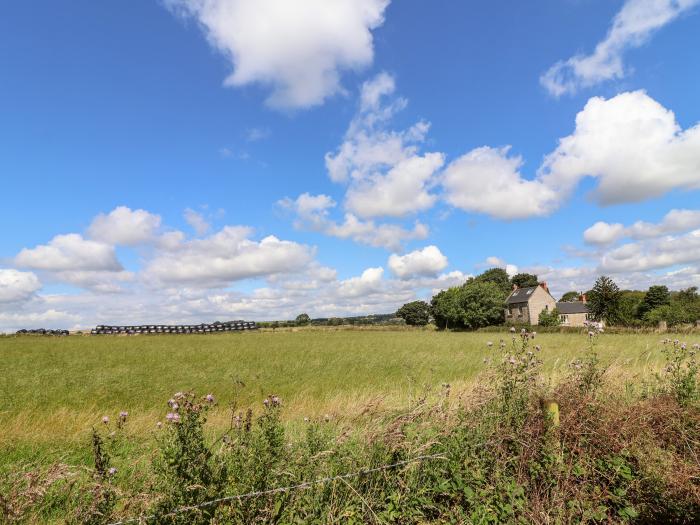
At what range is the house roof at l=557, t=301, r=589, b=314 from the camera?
9356 cm

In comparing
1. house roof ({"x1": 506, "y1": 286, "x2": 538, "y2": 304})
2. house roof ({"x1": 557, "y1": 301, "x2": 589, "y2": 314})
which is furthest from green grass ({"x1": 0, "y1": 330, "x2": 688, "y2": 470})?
house roof ({"x1": 557, "y1": 301, "x2": 589, "y2": 314})

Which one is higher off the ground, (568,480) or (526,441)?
(526,441)

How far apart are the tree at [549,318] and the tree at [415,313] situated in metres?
51.0

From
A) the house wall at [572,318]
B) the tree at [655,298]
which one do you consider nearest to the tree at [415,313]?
the house wall at [572,318]

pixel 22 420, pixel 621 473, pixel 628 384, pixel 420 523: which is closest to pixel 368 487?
pixel 420 523

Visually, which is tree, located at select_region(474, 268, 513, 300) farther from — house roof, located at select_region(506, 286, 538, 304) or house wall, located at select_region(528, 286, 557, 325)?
house wall, located at select_region(528, 286, 557, 325)

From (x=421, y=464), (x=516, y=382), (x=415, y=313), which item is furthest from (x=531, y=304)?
(x=421, y=464)

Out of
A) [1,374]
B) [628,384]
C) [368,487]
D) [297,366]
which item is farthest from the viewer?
[297,366]

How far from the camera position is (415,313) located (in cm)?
13875

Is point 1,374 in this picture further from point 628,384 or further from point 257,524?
point 628,384

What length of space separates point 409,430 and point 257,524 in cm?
214

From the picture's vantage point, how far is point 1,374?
21.9m

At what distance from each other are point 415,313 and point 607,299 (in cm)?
6841

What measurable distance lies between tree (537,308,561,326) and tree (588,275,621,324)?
751 centimetres
